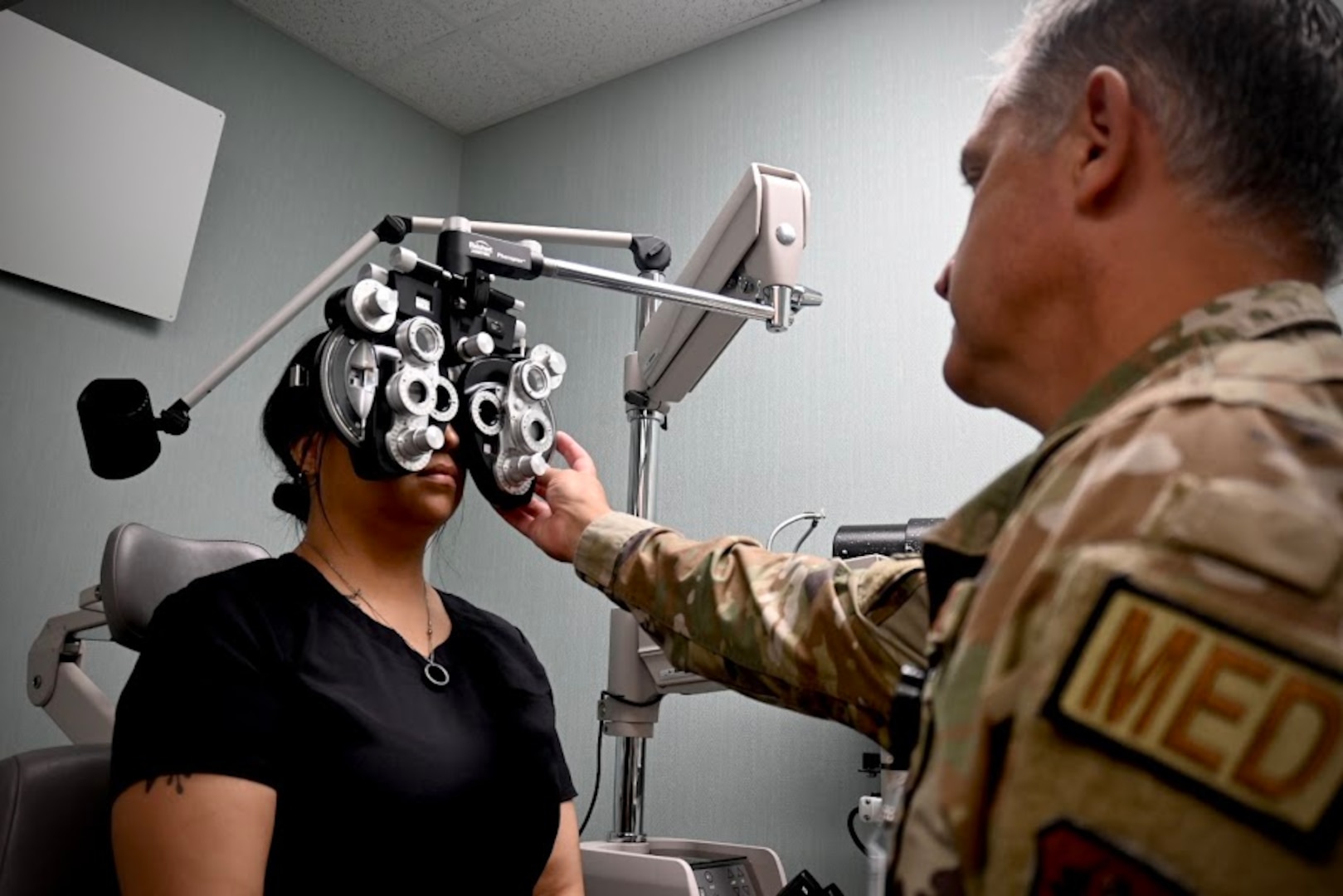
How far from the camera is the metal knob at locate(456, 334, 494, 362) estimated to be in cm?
129

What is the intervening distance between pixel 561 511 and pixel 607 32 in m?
1.97

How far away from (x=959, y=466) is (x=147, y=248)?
6.23 ft

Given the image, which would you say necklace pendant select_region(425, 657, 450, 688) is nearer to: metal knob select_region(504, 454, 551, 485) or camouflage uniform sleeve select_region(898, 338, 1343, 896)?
metal knob select_region(504, 454, 551, 485)

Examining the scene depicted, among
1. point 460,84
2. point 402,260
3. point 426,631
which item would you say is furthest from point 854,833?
point 460,84

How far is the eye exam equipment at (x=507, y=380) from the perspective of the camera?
121cm

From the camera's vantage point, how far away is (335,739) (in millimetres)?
1146

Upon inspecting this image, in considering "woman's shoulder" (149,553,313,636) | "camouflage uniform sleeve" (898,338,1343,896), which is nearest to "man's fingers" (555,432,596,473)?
"woman's shoulder" (149,553,313,636)

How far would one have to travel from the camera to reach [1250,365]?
0.47 meters

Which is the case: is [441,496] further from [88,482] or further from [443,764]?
[88,482]

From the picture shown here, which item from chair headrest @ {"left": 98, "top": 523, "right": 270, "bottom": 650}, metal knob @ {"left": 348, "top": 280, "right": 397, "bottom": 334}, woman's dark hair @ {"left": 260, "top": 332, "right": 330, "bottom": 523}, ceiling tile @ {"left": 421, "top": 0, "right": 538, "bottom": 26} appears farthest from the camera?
ceiling tile @ {"left": 421, "top": 0, "right": 538, "bottom": 26}

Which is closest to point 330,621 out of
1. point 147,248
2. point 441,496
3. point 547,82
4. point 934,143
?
point 441,496

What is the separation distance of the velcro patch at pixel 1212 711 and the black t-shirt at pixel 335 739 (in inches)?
Result: 35.9

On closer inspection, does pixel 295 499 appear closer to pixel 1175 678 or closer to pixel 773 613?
pixel 773 613

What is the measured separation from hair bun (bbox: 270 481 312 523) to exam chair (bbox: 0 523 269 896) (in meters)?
0.25
